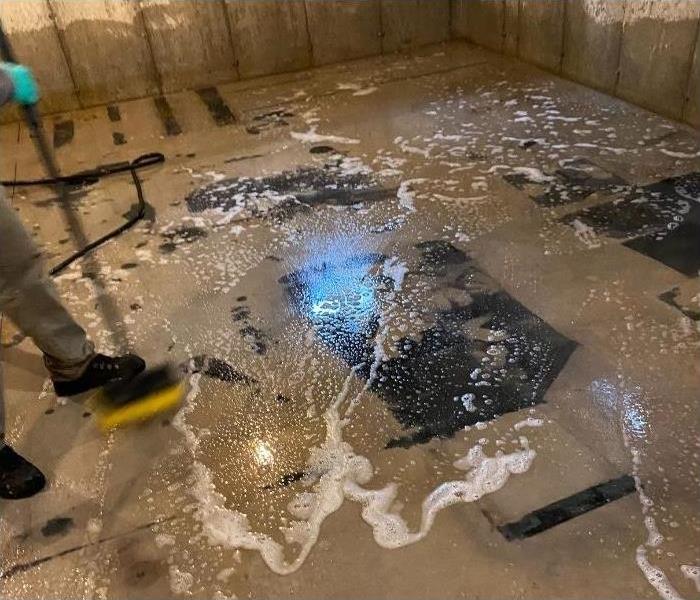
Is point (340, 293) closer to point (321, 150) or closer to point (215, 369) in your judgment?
point (215, 369)

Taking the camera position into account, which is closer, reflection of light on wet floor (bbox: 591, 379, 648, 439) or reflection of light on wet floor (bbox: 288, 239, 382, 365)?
reflection of light on wet floor (bbox: 591, 379, 648, 439)

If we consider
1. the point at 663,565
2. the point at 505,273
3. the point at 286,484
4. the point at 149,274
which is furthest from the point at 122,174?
the point at 663,565

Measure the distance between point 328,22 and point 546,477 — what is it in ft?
12.1

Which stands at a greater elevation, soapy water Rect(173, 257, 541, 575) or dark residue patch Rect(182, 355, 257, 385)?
dark residue patch Rect(182, 355, 257, 385)

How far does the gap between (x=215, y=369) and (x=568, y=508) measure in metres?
0.98

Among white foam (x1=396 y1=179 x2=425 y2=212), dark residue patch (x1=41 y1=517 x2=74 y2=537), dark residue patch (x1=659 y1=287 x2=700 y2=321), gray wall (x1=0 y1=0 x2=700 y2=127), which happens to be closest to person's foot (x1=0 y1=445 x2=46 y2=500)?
dark residue patch (x1=41 y1=517 x2=74 y2=537)

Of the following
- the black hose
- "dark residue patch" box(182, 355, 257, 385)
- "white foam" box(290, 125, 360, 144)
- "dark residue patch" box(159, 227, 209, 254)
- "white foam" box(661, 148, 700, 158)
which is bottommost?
"dark residue patch" box(182, 355, 257, 385)

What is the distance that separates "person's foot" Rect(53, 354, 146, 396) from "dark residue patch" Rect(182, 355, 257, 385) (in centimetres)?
15

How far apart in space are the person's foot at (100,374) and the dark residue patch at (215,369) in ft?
0.49

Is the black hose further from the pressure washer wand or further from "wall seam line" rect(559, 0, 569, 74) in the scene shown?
"wall seam line" rect(559, 0, 569, 74)

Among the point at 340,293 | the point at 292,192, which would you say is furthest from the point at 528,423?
the point at 292,192

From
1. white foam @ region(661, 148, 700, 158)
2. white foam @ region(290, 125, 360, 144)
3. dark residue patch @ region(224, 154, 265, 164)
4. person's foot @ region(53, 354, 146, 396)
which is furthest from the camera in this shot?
white foam @ region(290, 125, 360, 144)

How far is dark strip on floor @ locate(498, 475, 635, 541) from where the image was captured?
127 cm

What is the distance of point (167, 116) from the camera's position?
12.2ft
